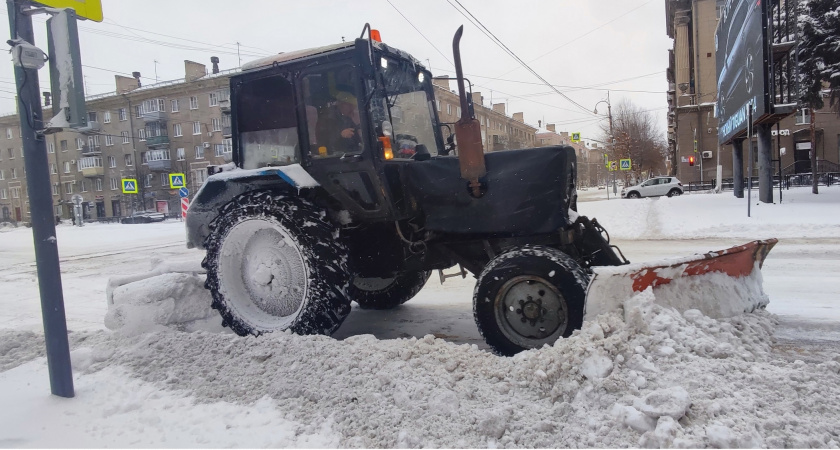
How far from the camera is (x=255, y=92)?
4.45 m

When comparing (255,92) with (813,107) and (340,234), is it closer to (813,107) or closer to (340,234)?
(340,234)

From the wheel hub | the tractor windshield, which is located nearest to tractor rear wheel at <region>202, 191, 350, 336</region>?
the tractor windshield

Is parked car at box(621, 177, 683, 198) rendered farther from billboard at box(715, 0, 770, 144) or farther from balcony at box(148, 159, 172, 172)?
balcony at box(148, 159, 172, 172)

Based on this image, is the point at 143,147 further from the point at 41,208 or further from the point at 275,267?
the point at 41,208

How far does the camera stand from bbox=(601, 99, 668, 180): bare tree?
41.8 m

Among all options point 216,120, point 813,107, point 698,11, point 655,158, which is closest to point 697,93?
point 698,11

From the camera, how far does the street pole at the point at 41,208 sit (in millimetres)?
2834

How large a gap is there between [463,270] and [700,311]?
1.73 m

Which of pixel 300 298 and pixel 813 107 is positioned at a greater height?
pixel 813 107

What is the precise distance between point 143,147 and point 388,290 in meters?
53.2

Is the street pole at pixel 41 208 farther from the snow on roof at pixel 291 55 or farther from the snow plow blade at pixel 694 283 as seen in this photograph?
the snow plow blade at pixel 694 283

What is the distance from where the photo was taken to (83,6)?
119 inches

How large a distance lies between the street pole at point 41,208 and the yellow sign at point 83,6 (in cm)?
15

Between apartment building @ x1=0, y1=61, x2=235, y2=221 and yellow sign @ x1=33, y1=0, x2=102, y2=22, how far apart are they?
4353cm
